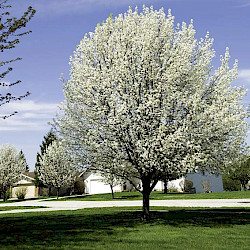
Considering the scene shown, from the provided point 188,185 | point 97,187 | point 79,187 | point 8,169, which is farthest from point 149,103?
point 79,187

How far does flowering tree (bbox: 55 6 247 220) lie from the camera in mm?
15656

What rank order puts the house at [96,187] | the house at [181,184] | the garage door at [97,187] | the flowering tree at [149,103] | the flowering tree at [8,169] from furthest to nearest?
the garage door at [97,187] → the house at [96,187] → the house at [181,184] → the flowering tree at [8,169] → the flowering tree at [149,103]

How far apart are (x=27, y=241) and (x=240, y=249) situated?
7.40 m

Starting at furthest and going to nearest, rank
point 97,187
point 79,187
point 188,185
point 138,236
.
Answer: point 79,187, point 97,187, point 188,185, point 138,236

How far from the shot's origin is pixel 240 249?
1069 centimetres

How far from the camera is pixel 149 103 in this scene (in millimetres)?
15375

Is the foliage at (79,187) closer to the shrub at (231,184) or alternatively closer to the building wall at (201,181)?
the building wall at (201,181)

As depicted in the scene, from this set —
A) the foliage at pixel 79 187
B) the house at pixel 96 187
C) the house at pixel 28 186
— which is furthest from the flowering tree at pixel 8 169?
the house at pixel 28 186

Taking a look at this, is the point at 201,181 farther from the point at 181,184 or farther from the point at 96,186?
the point at 96,186

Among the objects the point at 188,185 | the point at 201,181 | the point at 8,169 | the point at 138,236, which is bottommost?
the point at 138,236

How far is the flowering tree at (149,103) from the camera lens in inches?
616

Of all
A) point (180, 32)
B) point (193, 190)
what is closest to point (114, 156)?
point (180, 32)

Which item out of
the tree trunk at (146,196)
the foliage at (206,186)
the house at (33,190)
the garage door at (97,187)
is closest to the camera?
the tree trunk at (146,196)

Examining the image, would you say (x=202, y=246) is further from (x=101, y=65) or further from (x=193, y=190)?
(x=193, y=190)
